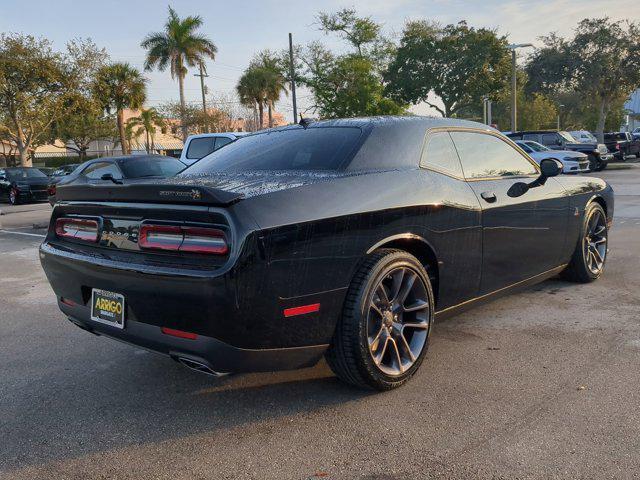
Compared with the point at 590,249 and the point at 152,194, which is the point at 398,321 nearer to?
the point at 152,194

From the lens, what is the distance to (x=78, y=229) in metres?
3.37

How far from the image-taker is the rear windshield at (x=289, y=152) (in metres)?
3.44

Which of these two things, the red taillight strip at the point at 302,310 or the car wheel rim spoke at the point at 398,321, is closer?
the red taillight strip at the point at 302,310

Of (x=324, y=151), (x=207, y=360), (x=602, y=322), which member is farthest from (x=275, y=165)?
(x=602, y=322)

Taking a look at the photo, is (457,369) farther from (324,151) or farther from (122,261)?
(122,261)

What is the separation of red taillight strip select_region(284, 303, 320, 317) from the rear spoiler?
57 cm

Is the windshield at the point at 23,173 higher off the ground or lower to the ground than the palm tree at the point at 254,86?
lower

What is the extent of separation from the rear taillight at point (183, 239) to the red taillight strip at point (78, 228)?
0.49 m

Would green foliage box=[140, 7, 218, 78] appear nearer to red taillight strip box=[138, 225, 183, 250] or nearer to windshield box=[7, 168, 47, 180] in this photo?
windshield box=[7, 168, 47, 180]

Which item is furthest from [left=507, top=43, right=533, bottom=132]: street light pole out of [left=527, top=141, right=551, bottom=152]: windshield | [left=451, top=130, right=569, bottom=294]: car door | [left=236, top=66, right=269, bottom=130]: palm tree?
[left=451, top=130, right=569, bottom=294]: car door

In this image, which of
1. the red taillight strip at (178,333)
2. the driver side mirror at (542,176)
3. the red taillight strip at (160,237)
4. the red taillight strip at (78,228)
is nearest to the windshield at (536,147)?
the driver side mirror at (542,176)

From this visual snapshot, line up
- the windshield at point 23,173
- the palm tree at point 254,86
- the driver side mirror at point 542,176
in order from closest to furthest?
the driver side mirror at point 542,176 < the windshield at point 23,173 < the palm tree at point 254,86

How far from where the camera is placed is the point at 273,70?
43094 millimetres

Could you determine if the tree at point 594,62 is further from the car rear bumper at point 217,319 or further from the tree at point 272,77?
the car rear bumper at point 217,319
